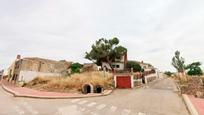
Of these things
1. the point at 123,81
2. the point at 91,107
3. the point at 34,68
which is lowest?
the point at 91,107

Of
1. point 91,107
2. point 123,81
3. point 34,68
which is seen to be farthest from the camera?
point 34,68

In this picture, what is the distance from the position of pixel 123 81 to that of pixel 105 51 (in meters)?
15.0

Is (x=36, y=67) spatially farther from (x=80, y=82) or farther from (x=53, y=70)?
(x=80, y=82)

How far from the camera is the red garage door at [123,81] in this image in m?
25.7

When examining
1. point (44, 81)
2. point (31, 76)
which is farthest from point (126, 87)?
point (31, 76)

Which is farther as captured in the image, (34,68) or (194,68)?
(194,68)

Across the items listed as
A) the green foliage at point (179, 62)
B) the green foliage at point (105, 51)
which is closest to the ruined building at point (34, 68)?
the green foliage at point (105, 51)

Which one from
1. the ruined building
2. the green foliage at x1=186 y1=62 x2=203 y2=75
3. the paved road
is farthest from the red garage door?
the green foliage at x1=186 y1=62 x2=203 y2=75

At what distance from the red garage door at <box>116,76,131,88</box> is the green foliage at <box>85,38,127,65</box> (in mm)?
14057

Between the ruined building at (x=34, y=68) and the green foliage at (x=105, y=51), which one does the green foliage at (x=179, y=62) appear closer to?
the green foliage at (x=105, y=51)

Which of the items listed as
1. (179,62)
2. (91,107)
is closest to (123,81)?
(91,107)

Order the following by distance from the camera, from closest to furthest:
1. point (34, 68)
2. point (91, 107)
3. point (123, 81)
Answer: point (91, 107), point (123, 81), point (34, 68)

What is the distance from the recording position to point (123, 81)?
84.7 feet

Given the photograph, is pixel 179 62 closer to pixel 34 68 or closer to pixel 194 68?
pixel 194 68
